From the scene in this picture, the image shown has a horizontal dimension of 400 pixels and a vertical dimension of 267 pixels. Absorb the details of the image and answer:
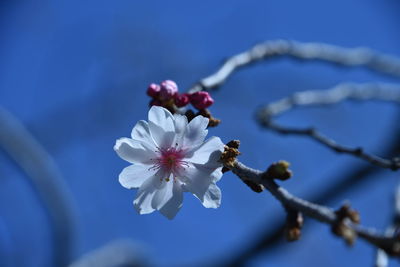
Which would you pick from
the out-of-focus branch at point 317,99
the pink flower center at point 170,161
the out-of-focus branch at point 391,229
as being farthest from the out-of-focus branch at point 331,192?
the pink flower center at point 170,161

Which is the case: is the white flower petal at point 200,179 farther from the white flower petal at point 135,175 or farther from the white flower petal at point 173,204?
the white flower petal at point 135,175

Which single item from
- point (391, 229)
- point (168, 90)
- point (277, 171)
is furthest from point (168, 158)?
point (391, 229)

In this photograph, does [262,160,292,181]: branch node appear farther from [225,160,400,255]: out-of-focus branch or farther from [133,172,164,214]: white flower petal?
[133,172,164,214]: white flower petal

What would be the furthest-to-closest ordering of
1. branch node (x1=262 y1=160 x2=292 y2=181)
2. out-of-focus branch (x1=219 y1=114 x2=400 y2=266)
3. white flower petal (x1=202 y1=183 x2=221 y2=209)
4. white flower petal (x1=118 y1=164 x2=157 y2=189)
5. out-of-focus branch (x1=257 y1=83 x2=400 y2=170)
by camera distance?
out-of-focus branch (x1=219 y1=114 x2=400 y2=266) → out-of-focus branch (x1=257 y1=83 x2=400 y2=170) → white flower petal (x1=118 y1=164 x2=157 y2=189) → white flower petal (x1=202 y1=183 x2=221 y2=209) → branch node (x1=262 y1=160 x2=292 y2=181)

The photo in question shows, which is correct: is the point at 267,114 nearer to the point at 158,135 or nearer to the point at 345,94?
the point at 345,94

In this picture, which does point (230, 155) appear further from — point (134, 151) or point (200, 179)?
point (134, 151)

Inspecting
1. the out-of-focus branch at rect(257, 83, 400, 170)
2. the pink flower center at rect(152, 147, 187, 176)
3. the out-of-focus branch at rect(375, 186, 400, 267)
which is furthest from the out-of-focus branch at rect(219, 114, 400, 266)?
the pink flower center at rect(152, 147, 187, 176)
